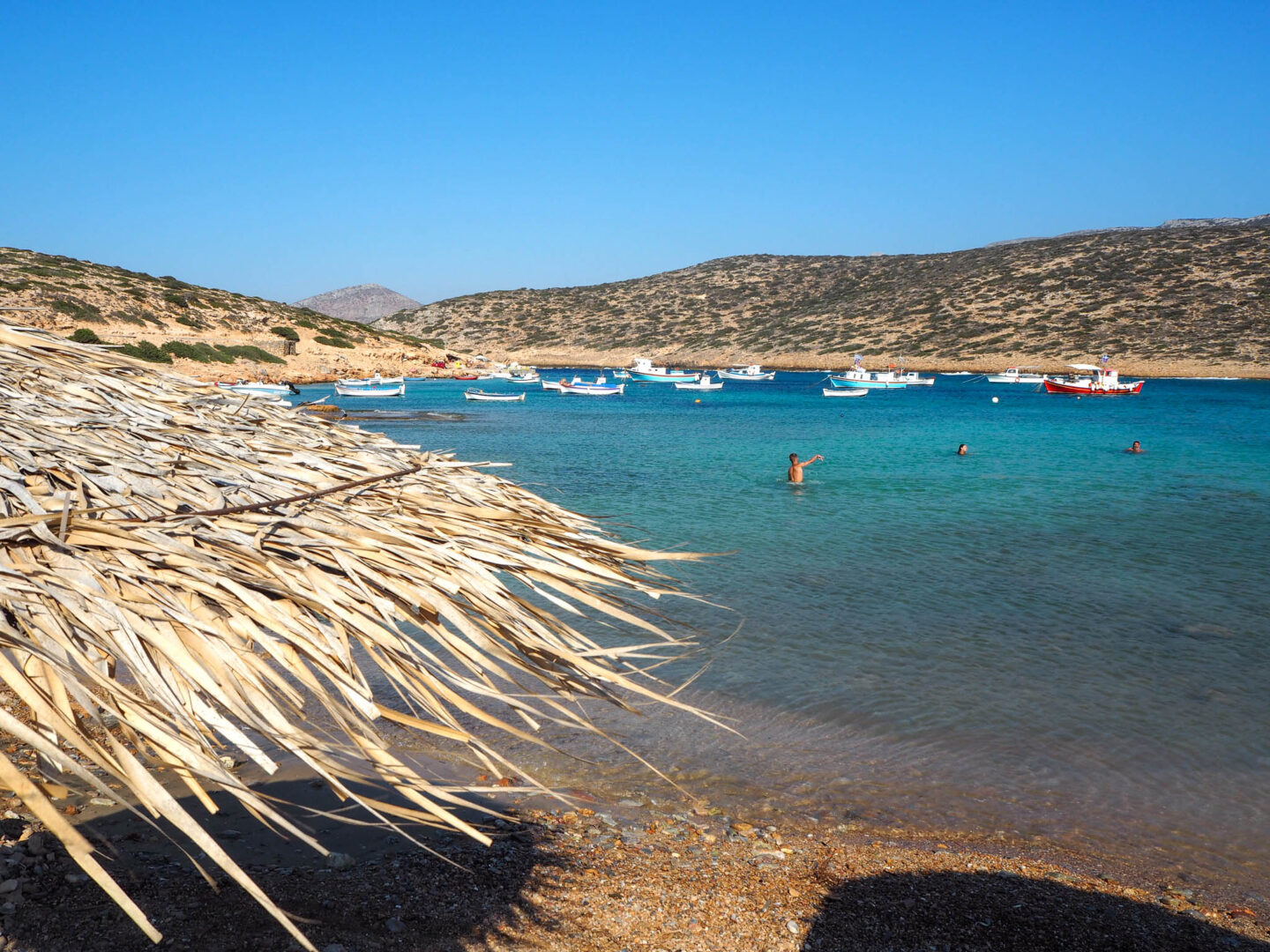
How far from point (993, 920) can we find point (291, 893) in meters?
3.89

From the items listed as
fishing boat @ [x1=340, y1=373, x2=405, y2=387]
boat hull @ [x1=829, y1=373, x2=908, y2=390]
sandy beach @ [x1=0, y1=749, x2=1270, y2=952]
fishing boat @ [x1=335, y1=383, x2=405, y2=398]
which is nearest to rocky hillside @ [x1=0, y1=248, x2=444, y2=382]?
fishing boat @ [x1=340, y1=373, x2=405, y2=387]

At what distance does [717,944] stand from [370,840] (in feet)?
7.45

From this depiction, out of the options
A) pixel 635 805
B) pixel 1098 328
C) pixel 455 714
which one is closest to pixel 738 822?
pixel 635 805

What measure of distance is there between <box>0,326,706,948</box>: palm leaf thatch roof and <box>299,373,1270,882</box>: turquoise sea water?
39.4 inches

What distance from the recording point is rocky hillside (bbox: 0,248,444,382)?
167 feet

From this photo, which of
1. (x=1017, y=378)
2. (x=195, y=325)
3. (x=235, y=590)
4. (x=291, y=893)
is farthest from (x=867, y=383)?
(x=235, y=590)

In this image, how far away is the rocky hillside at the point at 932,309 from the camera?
81562 millimetres

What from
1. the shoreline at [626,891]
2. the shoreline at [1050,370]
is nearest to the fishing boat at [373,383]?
the shoreline at [1050,370]

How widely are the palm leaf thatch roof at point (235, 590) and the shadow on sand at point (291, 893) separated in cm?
187

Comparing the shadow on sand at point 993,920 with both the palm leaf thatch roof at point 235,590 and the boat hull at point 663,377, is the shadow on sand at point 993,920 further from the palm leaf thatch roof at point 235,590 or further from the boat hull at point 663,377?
the boat hull at point 663,377

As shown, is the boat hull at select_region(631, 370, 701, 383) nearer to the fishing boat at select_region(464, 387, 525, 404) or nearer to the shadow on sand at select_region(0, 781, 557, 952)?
the fishing boat at select_region(464, 387, 525, 404)

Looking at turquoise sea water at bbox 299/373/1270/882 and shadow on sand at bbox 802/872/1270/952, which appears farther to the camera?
turquoise sea water at bbox 299/373/1270/882

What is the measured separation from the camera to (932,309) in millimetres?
101000

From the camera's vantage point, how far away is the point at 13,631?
1934mm
